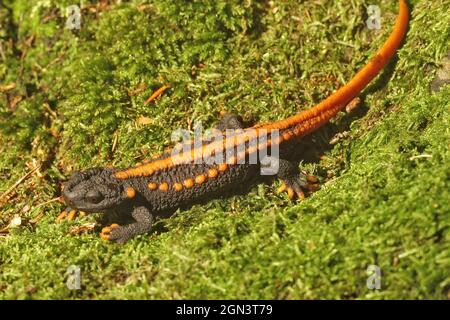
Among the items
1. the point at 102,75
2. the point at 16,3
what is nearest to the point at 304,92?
the point at 102,75

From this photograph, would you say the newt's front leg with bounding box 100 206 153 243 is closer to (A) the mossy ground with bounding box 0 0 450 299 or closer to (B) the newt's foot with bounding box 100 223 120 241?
(B) the newt's foot with bounding box 100 223 120 241

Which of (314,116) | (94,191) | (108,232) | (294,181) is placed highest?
(314,116)

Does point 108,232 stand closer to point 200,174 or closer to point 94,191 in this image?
point 94,191

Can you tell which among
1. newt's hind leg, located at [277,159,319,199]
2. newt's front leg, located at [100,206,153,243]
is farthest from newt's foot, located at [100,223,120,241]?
newt's hind leg, located at [277,159,319,199]

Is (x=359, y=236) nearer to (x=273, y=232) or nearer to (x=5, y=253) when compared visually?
(x=273, y=232)

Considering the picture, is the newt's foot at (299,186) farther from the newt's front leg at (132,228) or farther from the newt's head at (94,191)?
the newt's head at (94,191)

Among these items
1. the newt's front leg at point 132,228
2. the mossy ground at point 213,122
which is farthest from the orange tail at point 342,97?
the newt's front leg at point 132,228

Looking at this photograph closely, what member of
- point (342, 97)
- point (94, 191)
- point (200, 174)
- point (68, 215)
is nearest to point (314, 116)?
point (342, 97)
